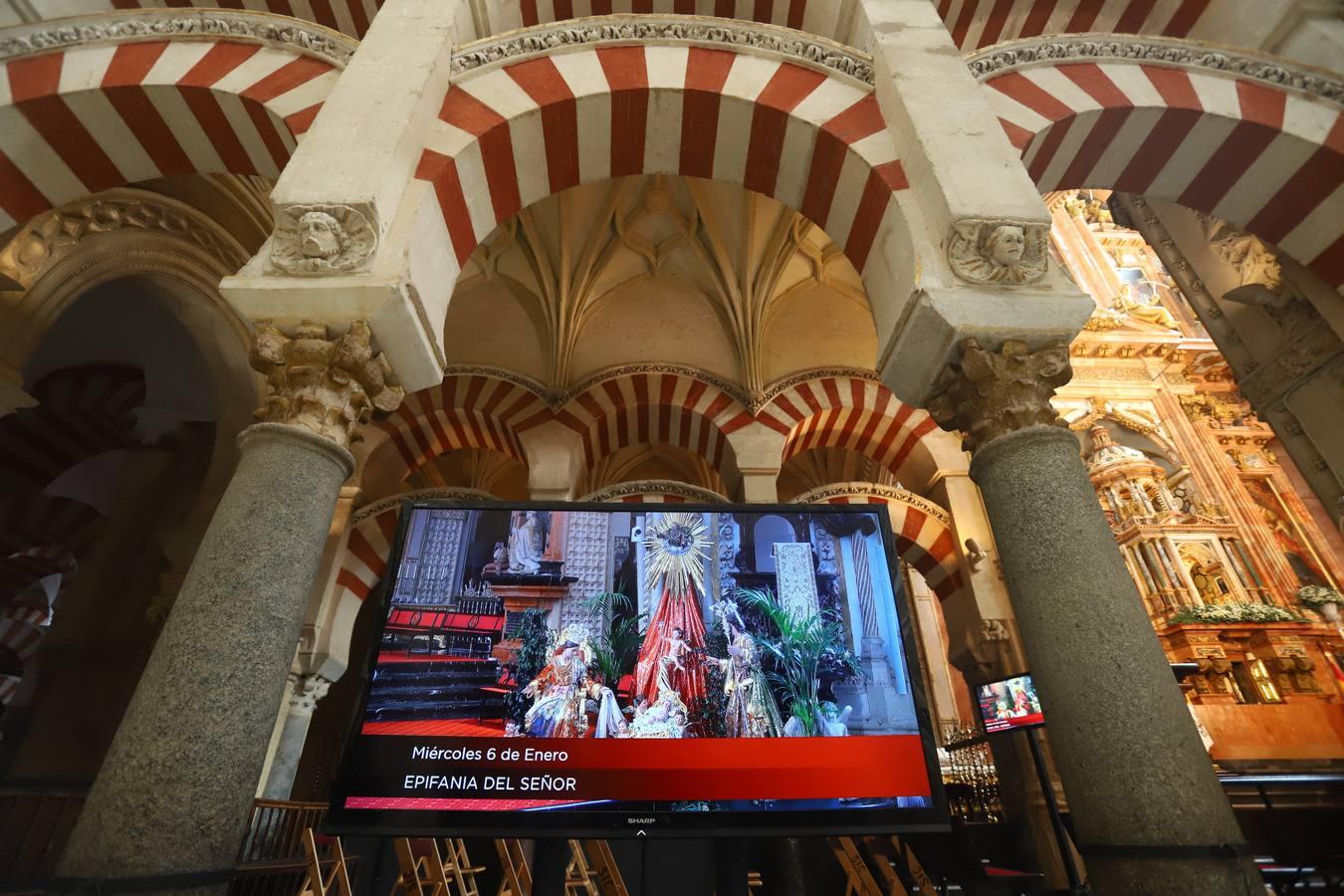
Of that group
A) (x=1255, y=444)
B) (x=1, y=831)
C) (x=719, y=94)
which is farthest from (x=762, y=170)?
(x=1255, y=444)

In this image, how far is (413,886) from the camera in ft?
13.0

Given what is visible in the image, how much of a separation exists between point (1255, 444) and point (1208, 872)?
50.3 feet

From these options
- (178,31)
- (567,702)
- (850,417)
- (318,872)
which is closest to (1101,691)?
(567,702)

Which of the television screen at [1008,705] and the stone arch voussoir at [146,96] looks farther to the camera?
the television screen at [1008,705]

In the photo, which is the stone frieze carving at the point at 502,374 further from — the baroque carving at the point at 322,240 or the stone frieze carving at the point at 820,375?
the baroque carving at the point at 322,240

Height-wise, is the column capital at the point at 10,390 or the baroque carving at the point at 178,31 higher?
the baroque carving at the point at 178,31

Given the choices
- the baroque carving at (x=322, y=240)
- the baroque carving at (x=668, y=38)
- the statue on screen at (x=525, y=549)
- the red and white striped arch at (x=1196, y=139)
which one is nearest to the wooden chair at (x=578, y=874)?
the statue on screen at (x=525, y=549)

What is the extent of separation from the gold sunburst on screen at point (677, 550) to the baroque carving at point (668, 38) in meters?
2.96

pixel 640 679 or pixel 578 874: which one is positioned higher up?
pixel 640 679

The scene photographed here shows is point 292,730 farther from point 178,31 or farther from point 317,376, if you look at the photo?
point 178,31

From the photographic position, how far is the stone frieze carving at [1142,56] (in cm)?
400

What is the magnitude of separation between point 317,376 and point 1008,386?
3062mm

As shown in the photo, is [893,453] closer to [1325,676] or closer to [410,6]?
[410,6]

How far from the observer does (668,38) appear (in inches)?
155
